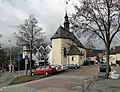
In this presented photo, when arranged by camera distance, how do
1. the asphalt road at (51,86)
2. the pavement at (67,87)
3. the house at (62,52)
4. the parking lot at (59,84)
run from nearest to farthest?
the pavement at (67,87), the asphalt road at (51,86), the parking lot at (59,84), the house at (62,52)

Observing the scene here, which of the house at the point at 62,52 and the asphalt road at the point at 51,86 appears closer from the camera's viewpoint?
the asphalt road at the point at 51,86

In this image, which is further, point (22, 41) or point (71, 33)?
point (22, 41)

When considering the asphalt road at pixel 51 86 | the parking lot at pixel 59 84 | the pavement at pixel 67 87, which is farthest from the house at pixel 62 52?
the pavement at pixel 67 87

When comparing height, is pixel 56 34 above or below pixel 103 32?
above

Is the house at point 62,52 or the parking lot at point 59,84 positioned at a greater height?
the house at point 62,52

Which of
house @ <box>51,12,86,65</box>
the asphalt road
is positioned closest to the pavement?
the asphalt road

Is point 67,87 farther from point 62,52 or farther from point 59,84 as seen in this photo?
point 62,52

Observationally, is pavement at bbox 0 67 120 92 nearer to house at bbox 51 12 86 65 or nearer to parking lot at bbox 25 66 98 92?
parking lot at bbox 25 66 98 92

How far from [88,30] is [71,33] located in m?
2.24

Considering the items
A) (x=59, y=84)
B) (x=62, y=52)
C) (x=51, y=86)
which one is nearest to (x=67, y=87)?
(x=51, y=86)

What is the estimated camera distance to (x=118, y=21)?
24.8 meters

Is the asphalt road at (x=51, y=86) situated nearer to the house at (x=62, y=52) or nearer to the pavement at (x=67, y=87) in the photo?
the pavement at (x=67, y=87)

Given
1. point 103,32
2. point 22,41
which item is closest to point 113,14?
point 103,32

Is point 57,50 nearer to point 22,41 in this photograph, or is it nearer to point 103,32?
point 22,41
